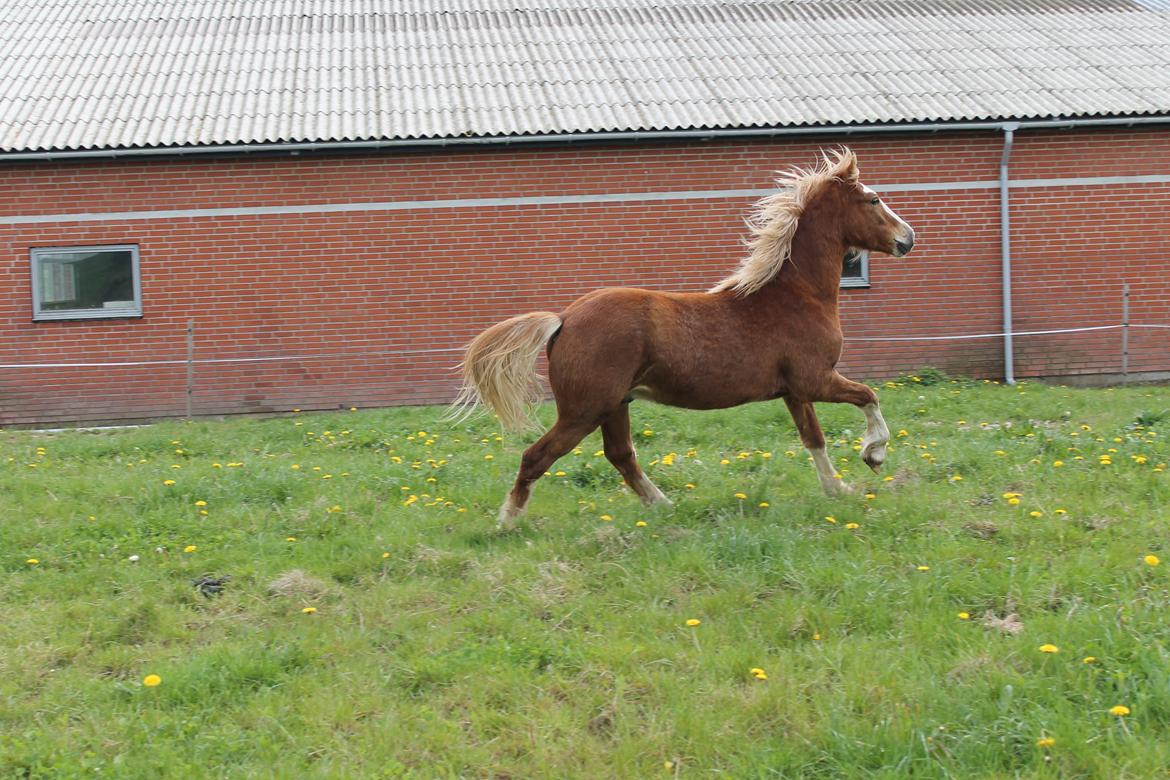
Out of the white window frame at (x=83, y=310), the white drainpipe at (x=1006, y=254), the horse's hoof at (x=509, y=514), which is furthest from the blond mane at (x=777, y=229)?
the white window frame at (x=83, y=310)

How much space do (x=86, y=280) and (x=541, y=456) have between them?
9097 millimetres

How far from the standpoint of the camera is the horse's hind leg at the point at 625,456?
6449 millimetres

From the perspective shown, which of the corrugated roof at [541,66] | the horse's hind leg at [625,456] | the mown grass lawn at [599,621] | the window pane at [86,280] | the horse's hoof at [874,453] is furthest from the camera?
the corrugated roof at [541,66]

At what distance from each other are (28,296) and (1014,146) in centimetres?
1220

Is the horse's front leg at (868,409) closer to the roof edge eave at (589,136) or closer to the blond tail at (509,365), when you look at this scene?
the blond tail at (509,365)

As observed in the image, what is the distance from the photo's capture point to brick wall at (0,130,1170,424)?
12.8 metres

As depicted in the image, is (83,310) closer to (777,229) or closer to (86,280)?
(86,280)

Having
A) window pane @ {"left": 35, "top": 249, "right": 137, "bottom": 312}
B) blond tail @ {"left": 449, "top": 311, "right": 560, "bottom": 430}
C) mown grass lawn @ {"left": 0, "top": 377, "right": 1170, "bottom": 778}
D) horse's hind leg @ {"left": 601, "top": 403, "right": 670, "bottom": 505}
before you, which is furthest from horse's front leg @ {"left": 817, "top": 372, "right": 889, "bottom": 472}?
window pane @ {"left": 35, "top": 249, "right": 137, "bottom": 312}

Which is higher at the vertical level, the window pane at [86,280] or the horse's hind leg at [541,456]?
the horse's hind leg at [541,456]

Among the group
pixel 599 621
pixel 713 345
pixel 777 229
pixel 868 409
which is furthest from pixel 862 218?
pixel 599 621

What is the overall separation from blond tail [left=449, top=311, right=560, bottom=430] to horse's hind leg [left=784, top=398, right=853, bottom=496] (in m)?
1.67

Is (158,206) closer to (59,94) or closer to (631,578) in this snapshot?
(59,94)

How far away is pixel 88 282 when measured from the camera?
12.9 meters

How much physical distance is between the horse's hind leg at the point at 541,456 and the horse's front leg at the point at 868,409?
156 cm
